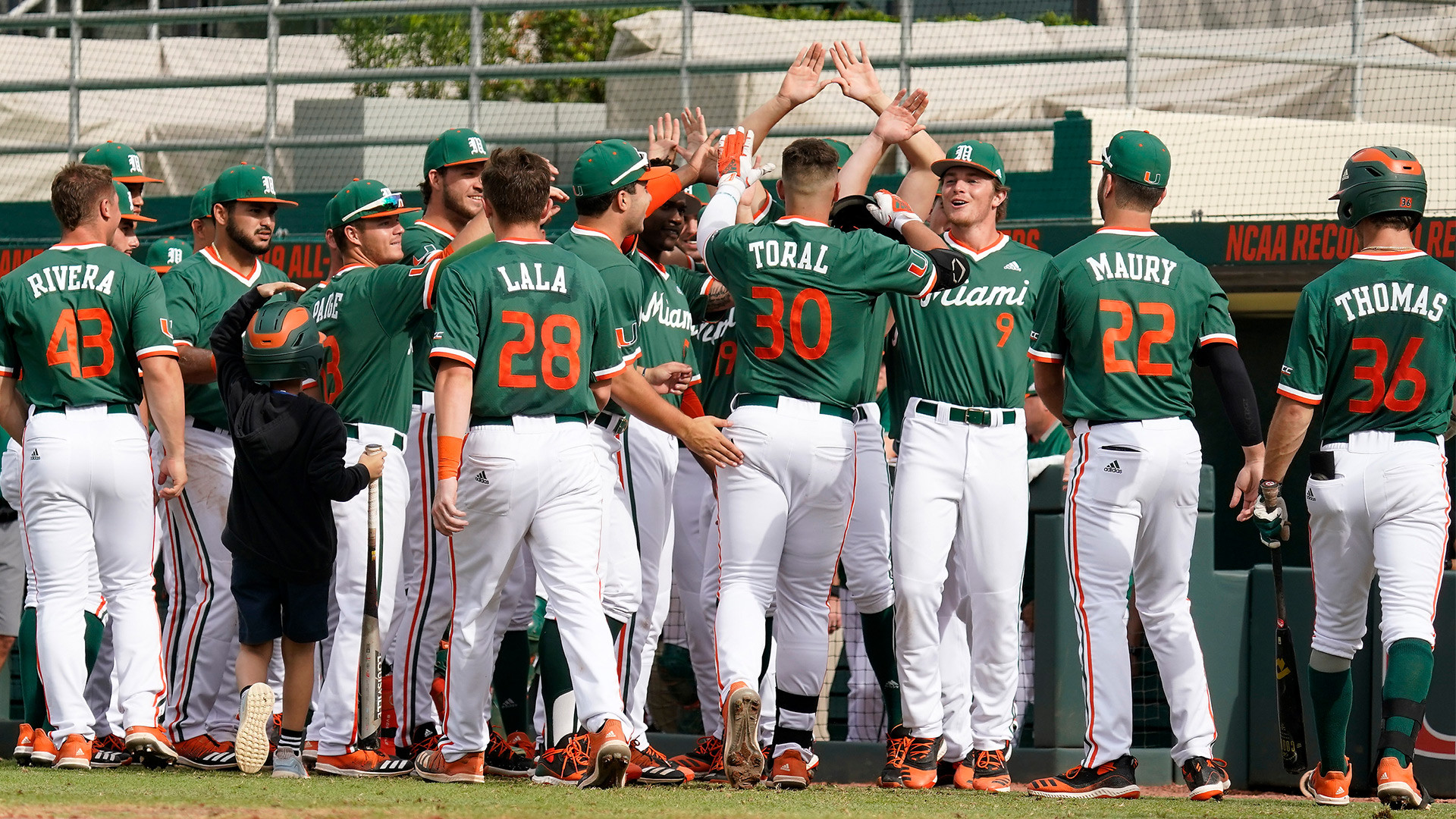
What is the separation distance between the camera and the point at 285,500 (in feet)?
17.9

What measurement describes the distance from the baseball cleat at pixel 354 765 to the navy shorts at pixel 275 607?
43 cm

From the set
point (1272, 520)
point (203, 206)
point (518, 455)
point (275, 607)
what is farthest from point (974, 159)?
point (203, 206)

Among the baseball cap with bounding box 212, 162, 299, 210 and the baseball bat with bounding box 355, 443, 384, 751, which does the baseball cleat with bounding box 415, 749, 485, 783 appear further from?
the baseball cap with bounding box 212, 162, 299, 210

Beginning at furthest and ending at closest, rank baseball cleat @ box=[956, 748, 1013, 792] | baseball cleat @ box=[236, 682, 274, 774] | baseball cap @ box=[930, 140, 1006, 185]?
baseball cap @ box=[930, 140, 1006, 185] → baseball cleat @ box=[956, 748, 1013, 792] → baseball cleat @ box=[236, 682, 274, 774]

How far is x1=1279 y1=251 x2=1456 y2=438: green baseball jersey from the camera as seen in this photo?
5199 mm

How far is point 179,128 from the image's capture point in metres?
12.8

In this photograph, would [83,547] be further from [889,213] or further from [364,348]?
[889,213]

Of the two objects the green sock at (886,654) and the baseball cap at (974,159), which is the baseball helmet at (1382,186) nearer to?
the baseball cap at (974,159)

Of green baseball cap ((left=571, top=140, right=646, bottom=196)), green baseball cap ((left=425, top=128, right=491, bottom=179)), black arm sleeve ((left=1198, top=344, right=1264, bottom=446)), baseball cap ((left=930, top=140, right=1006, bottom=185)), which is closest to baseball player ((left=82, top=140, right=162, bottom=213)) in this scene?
green baseball cap ((left=425, top=128, right=491, bottom=179))

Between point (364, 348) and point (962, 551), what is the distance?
222cm

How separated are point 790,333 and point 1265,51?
658cm

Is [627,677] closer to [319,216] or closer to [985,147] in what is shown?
[985,147]

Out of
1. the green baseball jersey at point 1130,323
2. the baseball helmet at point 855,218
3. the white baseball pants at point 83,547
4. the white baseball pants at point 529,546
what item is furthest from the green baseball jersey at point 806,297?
the white baseball pants at point 83,547

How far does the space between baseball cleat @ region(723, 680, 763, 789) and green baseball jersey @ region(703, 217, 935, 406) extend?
1035 millimetres
